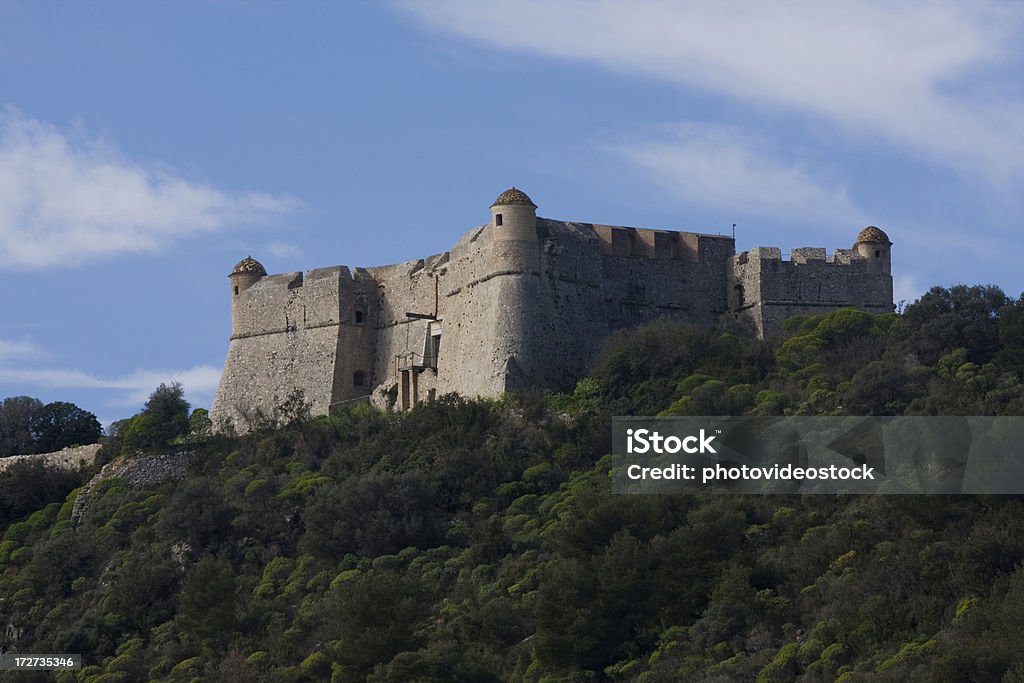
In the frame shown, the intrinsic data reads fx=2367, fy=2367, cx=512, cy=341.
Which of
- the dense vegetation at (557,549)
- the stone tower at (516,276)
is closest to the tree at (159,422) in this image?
the dense vegetation at (557,549)

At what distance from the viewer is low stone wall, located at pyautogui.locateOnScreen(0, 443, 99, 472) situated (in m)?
64.2

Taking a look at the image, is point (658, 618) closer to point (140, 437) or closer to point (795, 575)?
point (795, 575)

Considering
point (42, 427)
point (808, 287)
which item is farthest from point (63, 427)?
point (808, 287)

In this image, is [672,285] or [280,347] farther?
[280,347]

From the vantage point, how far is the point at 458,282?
Result: 60.9 m

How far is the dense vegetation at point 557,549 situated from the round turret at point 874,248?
258 cm

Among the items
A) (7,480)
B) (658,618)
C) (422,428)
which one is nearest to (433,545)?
(422,428)

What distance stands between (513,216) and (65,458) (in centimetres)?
1503

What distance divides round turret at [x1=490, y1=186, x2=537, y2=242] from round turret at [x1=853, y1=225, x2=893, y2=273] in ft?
29.3

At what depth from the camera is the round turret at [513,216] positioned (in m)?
58.9

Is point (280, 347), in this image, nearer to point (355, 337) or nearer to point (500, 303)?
point (355, 337)

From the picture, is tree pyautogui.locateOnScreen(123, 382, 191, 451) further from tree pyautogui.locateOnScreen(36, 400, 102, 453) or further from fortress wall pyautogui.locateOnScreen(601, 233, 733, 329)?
fortress wall pyautogui.locateOnScreen(601, 233, 733, 329)

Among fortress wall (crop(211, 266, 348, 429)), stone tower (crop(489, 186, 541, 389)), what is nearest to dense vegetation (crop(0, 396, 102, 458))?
fortress wall (crop(211, 266, 348, 429))

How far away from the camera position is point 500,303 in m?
58.7
